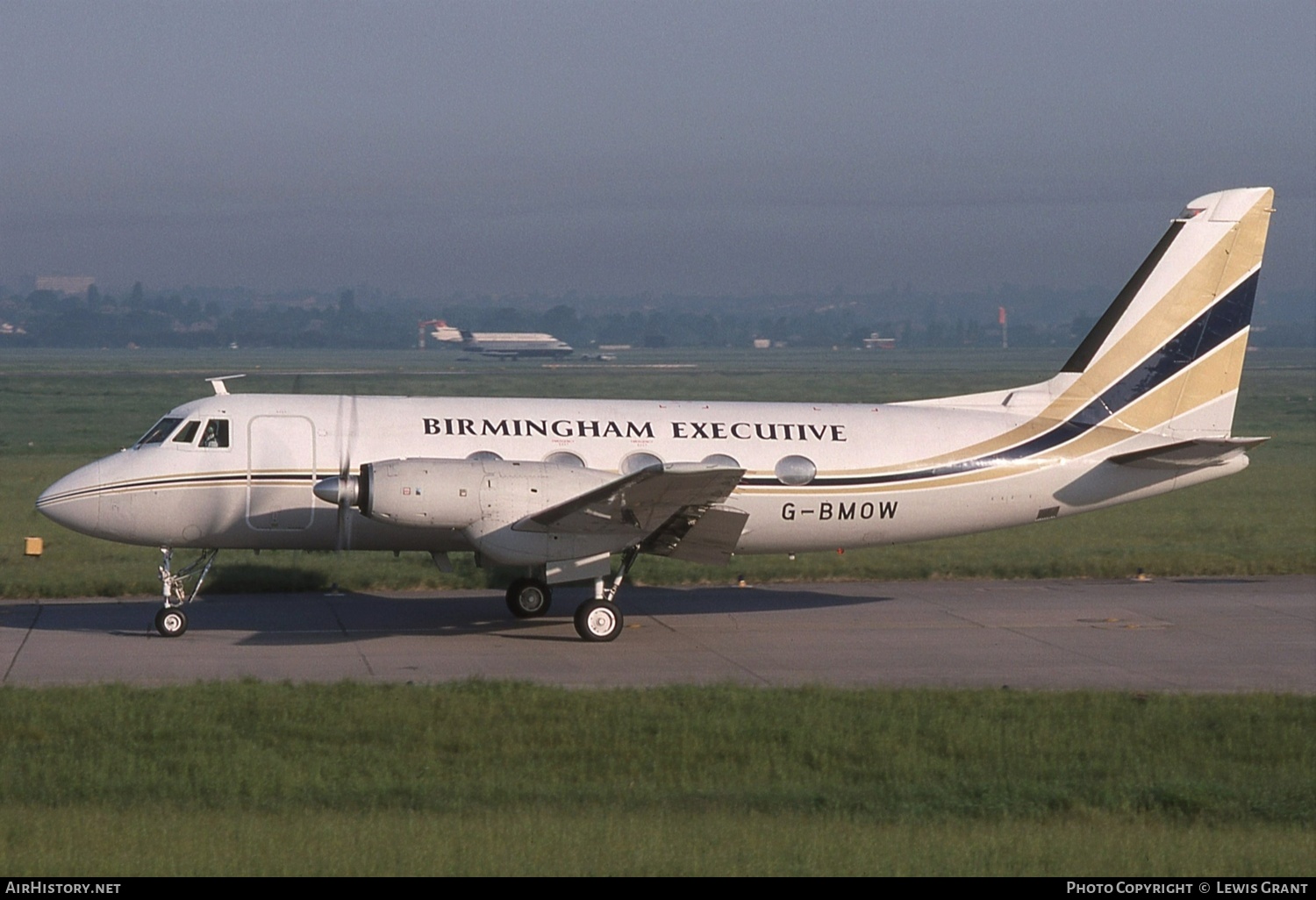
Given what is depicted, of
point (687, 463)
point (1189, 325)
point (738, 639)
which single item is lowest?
point (738, 639)

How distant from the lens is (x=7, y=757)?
474 inches

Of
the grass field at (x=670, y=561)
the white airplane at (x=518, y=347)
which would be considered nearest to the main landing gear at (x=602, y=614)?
the grass field at (x=670, y=561)

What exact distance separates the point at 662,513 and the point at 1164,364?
8.08 m

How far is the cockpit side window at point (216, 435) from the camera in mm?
18562

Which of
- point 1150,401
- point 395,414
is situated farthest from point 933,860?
point 1150,401

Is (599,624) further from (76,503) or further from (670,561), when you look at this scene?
(670,561)

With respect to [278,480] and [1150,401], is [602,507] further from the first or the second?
[1150,401]

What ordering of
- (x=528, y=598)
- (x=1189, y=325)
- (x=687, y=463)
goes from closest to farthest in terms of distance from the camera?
(x=687, y=463)
(x=528, y=598)
(x=1189, y=325)

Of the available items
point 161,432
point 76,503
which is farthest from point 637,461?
point 76,503

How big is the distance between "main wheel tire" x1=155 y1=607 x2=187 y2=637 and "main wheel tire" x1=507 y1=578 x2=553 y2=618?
14.8ft

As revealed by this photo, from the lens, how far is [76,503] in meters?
18.3

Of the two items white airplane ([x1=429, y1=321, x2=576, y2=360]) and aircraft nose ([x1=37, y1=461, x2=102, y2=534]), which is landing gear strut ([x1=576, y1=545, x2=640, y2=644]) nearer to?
aircraft nose ([x1=37, y1=461, x2=102, y2=534])

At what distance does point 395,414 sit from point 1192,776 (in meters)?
10.9

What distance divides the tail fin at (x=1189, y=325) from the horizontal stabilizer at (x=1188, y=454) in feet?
2.57
